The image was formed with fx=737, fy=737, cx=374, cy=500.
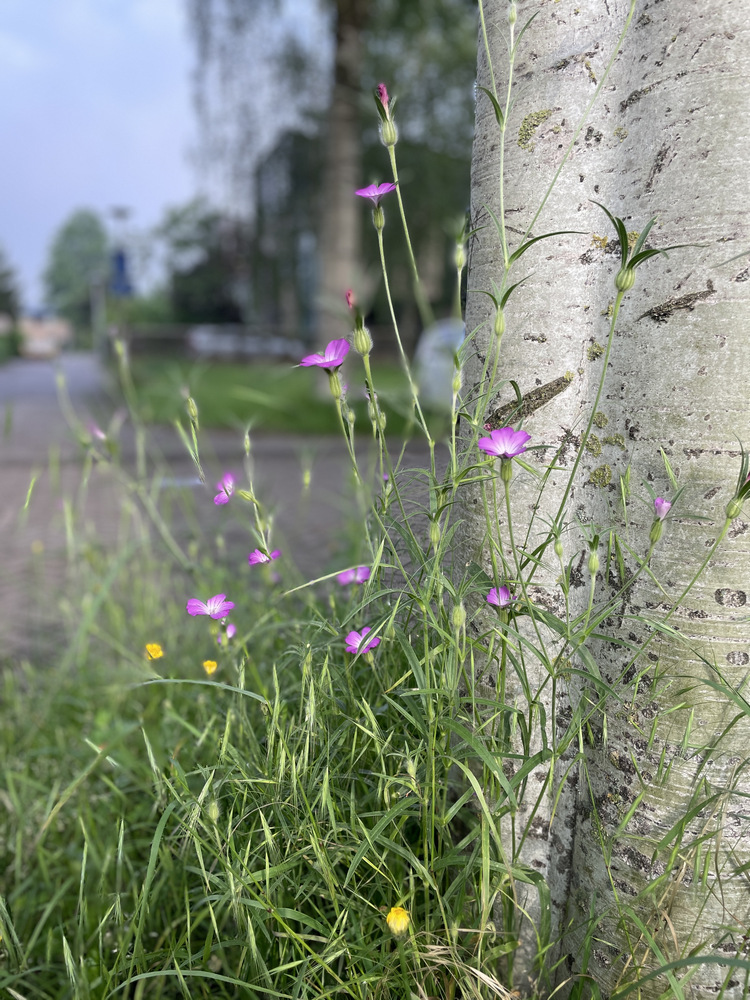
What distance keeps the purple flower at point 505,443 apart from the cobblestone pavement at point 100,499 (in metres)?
0.47

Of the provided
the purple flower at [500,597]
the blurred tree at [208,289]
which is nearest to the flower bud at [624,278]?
the purple flower at [500,597]

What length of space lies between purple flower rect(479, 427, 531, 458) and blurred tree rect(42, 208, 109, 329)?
86.4 m

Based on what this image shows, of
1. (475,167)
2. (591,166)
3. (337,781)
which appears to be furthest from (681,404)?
(337,781)

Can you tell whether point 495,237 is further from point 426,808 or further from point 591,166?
point 426,808

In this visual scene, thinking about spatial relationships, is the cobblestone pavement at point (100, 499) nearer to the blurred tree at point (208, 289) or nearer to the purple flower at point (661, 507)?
the purple flower at point (661, 507)

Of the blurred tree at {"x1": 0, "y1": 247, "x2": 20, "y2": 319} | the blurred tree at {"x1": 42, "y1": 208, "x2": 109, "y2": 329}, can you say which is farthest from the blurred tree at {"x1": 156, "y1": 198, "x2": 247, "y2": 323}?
the blurred tree at {"x1": 42, "y1": 208, "x2": 109, "y2": 329}

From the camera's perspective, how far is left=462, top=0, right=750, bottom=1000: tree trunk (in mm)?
890

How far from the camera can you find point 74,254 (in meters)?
83.8

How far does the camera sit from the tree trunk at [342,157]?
750 cm

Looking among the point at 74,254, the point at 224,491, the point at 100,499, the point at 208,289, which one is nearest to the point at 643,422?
the point at 224,491

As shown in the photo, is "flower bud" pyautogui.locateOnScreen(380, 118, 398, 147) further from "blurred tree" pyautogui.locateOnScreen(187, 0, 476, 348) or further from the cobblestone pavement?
"blurred tree" pyautogui.locateOnScreen(187, 0, 476, 348)

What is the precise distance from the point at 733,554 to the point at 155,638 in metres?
1.83

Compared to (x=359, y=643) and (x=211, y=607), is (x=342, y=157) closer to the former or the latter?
(x=211, y=607)

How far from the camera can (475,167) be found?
3.68 feet
